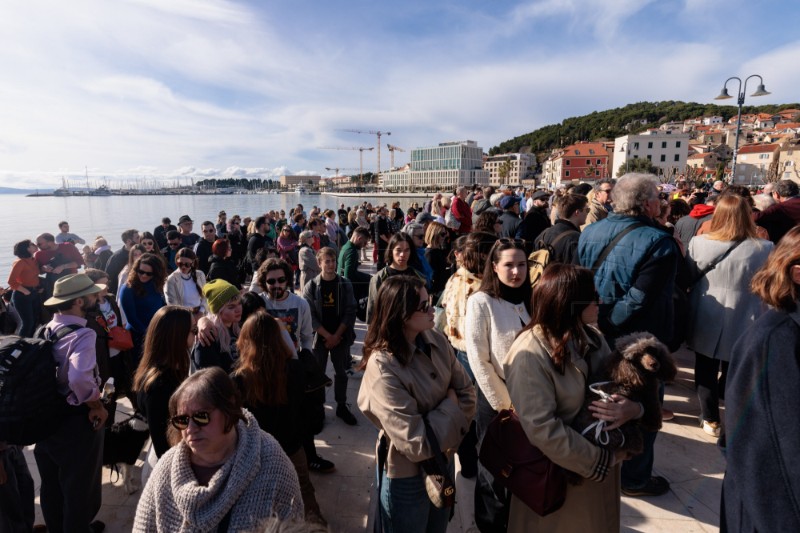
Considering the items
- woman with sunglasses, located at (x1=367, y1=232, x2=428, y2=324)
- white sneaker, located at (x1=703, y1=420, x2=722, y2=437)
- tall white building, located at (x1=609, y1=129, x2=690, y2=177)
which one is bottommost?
white sneaker, located at (x1=703, y1=420, x2=722, y2=437)

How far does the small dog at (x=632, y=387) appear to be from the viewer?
1.75 meters

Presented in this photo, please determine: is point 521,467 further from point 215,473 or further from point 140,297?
point 140,297

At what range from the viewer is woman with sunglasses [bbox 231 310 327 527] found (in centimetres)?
225

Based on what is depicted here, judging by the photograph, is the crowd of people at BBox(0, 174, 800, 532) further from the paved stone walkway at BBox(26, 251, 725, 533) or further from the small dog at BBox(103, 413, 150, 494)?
the small dog at BBox(103, 413, 150, 494)

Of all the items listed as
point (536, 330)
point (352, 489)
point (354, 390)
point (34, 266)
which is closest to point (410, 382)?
point (536, 330)

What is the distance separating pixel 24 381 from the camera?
2.13 m

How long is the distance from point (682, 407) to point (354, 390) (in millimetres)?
3379

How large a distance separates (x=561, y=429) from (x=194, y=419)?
57.9 inches

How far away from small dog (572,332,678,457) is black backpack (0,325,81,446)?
2762mm

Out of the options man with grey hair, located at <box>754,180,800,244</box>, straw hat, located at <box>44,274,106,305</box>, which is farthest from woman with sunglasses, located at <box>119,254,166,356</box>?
man with grey hair, located at <box>754,180,800,244</box>

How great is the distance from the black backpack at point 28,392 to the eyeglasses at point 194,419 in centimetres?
124

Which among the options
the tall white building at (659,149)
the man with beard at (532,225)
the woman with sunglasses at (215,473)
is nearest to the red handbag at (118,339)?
the woman with sunglasses at (215,473)

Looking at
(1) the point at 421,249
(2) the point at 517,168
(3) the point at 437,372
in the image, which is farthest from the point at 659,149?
(3) the point at 437,372

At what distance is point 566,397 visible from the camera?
5.82 ft
